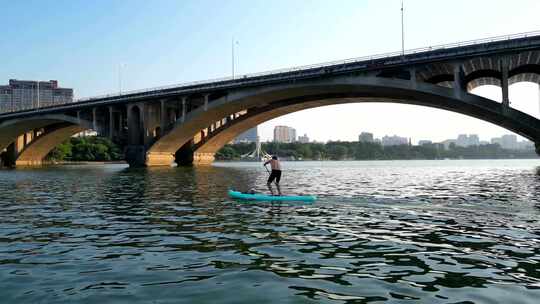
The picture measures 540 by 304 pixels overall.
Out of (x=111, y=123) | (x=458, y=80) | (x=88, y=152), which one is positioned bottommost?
(x=88, y=152)

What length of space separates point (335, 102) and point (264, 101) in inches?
522

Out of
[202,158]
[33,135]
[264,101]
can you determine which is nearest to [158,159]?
[202,158]

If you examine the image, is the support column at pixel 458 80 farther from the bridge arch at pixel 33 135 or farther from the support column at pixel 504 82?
the bridge arch at pixel 33 135

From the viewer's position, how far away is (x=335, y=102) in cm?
7562

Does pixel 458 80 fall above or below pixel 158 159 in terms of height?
above

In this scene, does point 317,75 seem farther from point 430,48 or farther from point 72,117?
point 72,117

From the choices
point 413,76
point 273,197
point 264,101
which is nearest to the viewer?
point 273,197

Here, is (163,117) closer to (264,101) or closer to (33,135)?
(264,101)

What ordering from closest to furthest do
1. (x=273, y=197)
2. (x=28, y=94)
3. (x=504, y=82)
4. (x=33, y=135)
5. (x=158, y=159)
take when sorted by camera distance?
1. (x=273, y=197)
2. (x=504, y=82)
3. (x=158, y=159)
4. (x=33, y=135)
5. (x=28, y=94)

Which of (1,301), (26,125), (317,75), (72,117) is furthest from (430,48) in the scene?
(26,125)

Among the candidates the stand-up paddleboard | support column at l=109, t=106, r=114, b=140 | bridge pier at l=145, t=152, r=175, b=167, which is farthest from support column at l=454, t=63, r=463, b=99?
support column at l=109, t=106, r=114, b=140

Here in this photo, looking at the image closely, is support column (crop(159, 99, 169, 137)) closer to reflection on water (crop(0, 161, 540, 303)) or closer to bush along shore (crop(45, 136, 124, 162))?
reflection on water (crop(0, 161, 540, 303))

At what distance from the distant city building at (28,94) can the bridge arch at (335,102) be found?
308 feet

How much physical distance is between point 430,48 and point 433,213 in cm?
3665
